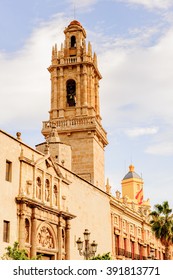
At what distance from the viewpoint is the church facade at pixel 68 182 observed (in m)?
22.7

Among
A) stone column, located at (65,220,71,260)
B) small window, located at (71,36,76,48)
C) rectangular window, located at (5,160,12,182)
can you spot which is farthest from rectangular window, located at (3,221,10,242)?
small window, located at (71,36,76,48)

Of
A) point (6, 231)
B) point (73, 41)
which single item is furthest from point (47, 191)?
point (73, 41)

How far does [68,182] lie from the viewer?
93.1 feet

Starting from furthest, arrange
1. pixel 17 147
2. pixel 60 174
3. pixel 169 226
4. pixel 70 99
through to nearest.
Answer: pixel 70 99 → pixel 169 226 → pixel 60 174 → pixel 17 147

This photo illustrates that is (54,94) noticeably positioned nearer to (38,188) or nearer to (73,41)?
(73,41)

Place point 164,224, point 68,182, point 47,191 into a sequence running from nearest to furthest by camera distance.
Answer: point 47,191
point 68,182
point 164,224

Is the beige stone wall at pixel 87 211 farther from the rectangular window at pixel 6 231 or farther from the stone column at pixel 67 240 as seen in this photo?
the rectangular window at pixel 6 231

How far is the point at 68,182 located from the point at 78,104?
14.4 metres

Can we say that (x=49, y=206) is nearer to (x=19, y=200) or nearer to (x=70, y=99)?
(x=19, y=200)

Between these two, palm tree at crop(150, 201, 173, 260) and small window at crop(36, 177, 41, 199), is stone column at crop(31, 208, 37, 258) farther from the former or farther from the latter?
palm tree at crop(150, 201, 173, 260)

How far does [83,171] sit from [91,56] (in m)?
11.7

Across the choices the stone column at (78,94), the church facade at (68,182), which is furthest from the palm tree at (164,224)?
the stone column at (78,94)
